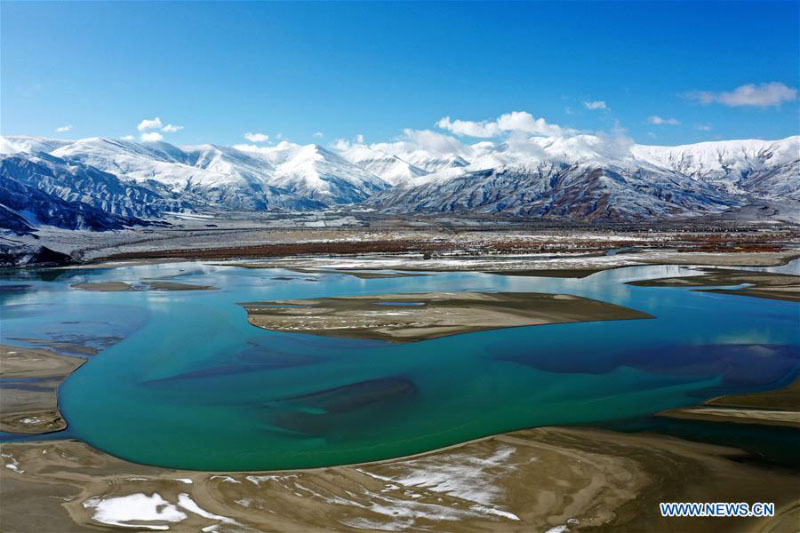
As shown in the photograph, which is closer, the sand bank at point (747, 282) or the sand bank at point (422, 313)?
the sand bank at point (422, 313)

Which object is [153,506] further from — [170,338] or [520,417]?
[170,338]

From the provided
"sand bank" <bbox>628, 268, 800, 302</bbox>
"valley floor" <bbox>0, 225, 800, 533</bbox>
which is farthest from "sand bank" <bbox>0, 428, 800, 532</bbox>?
"sand bank" <bbox>628, 268, 800, 302</bbox>

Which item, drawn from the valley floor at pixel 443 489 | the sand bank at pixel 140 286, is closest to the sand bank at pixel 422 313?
the sand bank at pixel 140 286

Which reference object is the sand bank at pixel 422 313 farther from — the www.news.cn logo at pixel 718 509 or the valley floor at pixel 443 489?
the www.news.cn logo at pixel 718 509

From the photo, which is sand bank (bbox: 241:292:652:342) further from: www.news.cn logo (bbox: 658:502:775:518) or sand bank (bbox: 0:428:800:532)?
www.news.cn logo (bbox: 658:502:775:518)

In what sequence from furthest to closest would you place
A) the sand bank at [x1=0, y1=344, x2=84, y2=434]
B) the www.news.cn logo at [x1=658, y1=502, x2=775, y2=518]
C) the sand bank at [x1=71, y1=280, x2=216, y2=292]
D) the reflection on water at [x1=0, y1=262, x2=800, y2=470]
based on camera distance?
the sand bank at [x1=71, y1=280, x2=216, y2=292] → the sand bank at [x1=0, y1=344, x2=84, y2=434] → the reflection on water at [x1=0, y1=262, x2=800, y2=470] → the www.news.cn logo at [x1=658, y1=502, x2=775, y2=518]

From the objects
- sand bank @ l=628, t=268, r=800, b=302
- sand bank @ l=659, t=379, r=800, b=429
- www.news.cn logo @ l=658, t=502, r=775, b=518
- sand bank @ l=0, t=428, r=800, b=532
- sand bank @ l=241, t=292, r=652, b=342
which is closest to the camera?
sand bank @ l=0, t=428, r=800, b=532

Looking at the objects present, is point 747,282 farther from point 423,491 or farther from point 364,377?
point 423,491
